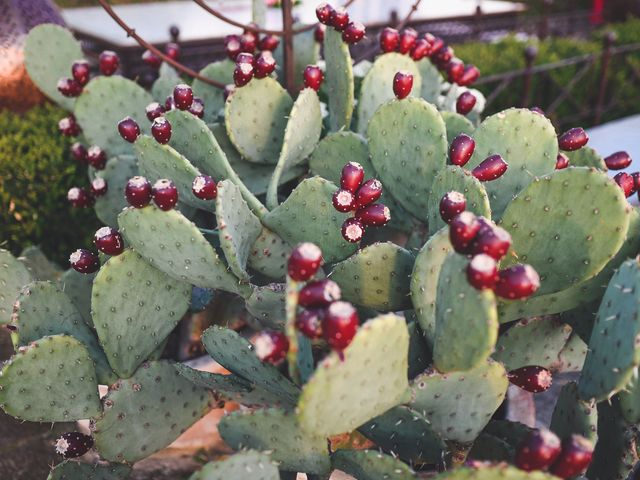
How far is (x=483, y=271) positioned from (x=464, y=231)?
0.08m

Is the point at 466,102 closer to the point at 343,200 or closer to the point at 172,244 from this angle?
the point at 343,200

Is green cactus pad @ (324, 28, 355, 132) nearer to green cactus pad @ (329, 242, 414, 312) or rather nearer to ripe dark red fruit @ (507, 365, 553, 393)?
green cactus pad @ (329, 242, 414, 312)

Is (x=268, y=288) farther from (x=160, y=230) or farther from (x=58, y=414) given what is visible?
(x=58, y=414)

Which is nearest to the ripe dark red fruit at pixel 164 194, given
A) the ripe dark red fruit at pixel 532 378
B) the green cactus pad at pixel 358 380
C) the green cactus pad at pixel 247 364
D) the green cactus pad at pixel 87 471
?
the green cactus pad at pixel 247 364

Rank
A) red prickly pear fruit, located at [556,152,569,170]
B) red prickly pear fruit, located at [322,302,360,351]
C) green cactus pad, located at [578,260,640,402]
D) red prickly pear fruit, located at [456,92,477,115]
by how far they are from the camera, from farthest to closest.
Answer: red prickly pear fruit, located at [456,92,477,115], red prickly pear fruit, located at [556,152,569,170], green cactus pad, located at [578,260,640,402], red prickly pear fruit, located at [322,302,360,351]

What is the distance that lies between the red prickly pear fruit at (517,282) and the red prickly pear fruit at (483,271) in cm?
3

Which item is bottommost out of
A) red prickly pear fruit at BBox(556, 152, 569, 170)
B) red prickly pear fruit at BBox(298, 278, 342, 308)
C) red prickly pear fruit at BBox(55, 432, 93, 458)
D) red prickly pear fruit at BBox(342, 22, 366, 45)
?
red prickly pear fruit at BBox(55, 432, 93, 458)

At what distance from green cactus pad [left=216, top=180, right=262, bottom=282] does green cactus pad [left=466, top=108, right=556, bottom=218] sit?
Answer: 2.09 ft

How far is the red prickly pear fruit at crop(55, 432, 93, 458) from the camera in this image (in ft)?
5.69

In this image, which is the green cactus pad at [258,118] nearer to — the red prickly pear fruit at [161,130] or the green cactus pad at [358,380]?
the red prickly pear fruit at [161,130]

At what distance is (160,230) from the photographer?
1668 millimetres

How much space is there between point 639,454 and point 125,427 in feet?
4.15

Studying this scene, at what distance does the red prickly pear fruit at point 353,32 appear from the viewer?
2.06 metres

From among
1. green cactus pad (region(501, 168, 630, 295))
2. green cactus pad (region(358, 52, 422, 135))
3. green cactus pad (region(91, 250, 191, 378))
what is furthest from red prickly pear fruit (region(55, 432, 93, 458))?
green cactus pad (region(358, 52, 422, 135))
